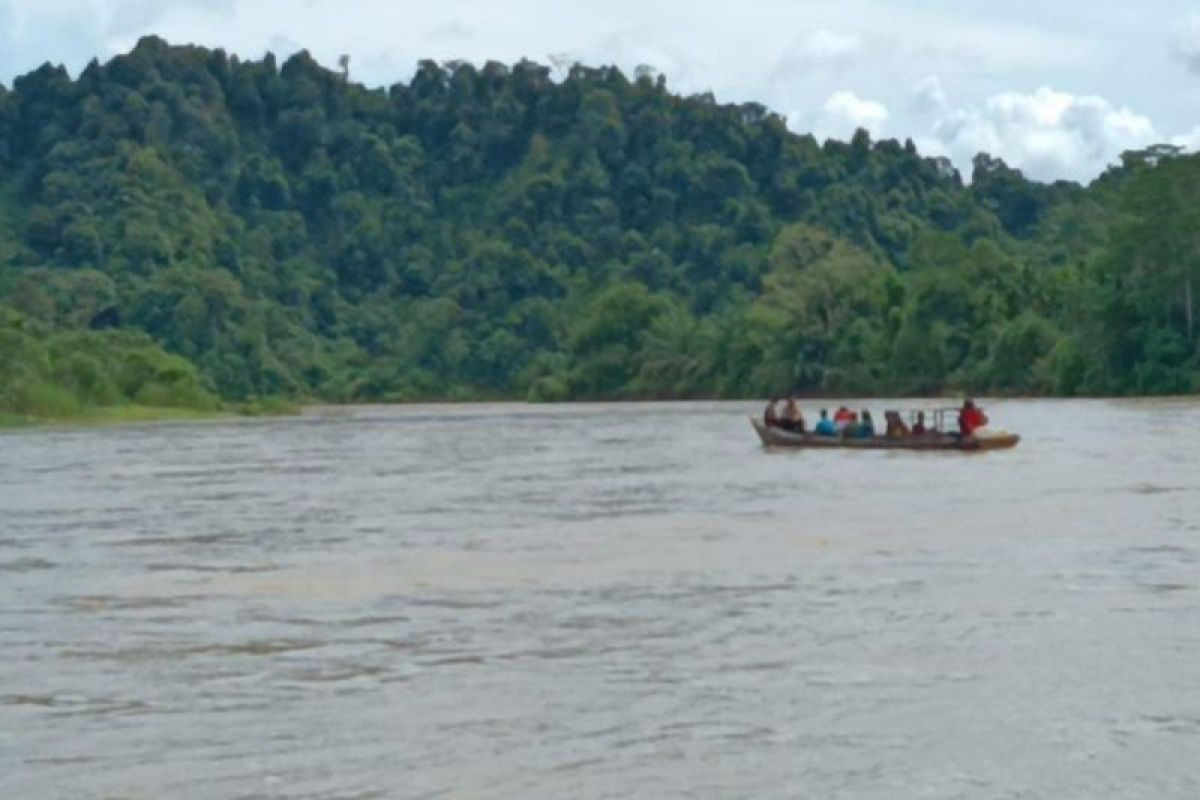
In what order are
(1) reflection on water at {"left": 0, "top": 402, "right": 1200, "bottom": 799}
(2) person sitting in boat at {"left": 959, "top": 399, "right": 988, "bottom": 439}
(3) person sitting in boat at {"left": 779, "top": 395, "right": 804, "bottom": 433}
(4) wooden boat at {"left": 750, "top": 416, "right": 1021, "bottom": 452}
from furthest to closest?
(3) person sitting in boat at {"left": 779, "top": 395, "right": 804, "bottom": 433} → (2) person sitting in boat at {"left": 959, "top": 399, "right": 988, "bottom": 439} → (4) wooden boat at {"left": 750, "top": 416, "right": 1021, "bottom": 452} → (1) reflection on water at {"left": 0, "top": 402, "right": 1200, "bottom": 799}

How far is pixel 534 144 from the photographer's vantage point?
11512 centimetres

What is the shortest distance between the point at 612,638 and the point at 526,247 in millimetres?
91621

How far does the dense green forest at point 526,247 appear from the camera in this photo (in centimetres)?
7981

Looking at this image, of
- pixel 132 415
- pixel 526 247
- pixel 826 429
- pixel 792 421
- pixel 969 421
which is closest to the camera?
pixel 969 421

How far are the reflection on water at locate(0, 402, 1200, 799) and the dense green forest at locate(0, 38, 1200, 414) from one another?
4296 cm

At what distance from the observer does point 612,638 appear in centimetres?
1628

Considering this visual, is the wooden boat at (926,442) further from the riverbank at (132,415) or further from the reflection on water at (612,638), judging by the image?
the riverbank at (132,415)

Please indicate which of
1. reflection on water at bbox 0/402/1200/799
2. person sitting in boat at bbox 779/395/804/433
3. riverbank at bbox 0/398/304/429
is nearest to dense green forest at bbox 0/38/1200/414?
riverbank at bbox 0/398/304/429

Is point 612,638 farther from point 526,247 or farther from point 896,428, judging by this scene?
point 526,247

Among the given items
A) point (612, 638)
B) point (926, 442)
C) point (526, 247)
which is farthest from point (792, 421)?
point (526, 247)

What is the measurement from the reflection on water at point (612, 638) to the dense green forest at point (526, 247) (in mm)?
42957

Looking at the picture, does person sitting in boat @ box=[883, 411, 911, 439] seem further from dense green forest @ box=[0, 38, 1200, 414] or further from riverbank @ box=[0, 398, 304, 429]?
dense green forest @ box=[0, 38, 1200, 414]

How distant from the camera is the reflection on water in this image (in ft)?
38.8

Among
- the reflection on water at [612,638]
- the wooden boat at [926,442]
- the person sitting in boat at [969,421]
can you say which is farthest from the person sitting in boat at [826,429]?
the reflection on water at [612,638]
